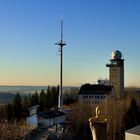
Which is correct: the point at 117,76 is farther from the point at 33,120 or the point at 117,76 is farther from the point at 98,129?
the point at 98,129

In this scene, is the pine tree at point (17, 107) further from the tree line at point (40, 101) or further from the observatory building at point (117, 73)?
the observatory building at point (117, 73)

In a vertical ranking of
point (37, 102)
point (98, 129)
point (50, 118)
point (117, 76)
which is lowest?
point (50, 118)

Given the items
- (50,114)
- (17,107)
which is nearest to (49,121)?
(50,114)

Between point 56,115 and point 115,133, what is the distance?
12.0 metres

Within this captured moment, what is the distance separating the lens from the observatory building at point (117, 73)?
66375 millimetres

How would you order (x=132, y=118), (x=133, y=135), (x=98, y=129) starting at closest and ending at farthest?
(x=98, y=129), (x=133, y=135), (x=132, y=118)

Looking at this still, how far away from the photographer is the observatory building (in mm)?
66375

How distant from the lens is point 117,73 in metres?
67.8

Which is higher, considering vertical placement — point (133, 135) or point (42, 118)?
point (133, 135)

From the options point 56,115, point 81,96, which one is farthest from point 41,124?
point 81,96

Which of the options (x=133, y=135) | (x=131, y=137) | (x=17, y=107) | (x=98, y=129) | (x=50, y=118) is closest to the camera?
(x=98, y=129)

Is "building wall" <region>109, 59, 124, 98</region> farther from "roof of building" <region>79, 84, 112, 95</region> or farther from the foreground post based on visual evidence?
the foreground post

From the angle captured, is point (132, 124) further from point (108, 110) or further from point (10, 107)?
point (10, 107)

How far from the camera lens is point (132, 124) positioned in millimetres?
31219
